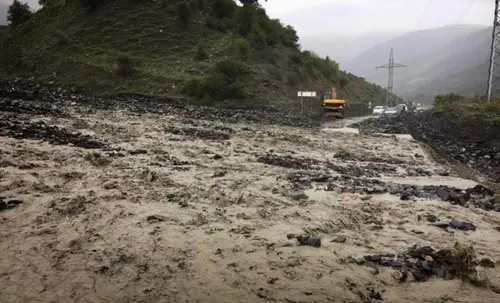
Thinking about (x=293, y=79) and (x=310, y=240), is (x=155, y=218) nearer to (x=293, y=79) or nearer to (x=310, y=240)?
(x=310, y=240)

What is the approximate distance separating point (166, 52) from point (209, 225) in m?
33.9

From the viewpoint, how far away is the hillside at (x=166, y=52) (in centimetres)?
3050

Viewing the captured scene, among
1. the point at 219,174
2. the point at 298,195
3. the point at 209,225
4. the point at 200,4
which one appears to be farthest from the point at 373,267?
the point at 200,4

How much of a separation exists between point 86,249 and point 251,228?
2199mm

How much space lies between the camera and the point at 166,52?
36344 mm

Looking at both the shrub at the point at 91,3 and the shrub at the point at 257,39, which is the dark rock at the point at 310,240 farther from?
the shrub at the point at 91,3

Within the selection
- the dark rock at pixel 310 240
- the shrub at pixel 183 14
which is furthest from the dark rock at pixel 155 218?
the shrub at pixel 183 14

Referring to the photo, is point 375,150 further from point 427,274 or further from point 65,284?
point 65,284

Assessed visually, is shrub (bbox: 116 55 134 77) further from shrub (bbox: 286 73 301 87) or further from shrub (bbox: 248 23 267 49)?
shrub (bbox: 286 73 301 87)

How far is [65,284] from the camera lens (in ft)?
11.8

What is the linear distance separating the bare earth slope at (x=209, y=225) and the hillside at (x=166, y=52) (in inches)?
786

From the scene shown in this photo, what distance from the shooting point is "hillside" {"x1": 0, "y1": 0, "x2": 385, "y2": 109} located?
30500mm

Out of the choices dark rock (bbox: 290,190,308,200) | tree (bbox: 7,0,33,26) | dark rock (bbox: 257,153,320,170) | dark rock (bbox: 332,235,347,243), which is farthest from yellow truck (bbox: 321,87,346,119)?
tree (bbox: 7,0,33,26)

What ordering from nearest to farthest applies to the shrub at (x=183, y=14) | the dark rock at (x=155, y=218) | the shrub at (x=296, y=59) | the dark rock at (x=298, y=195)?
1. the dark rock at (x=155, y=218)
2. the dark rock at (x=298, y=195)
3. the shrub at (x=183, y=14)
4. the shrub at (x=296, y=59)
